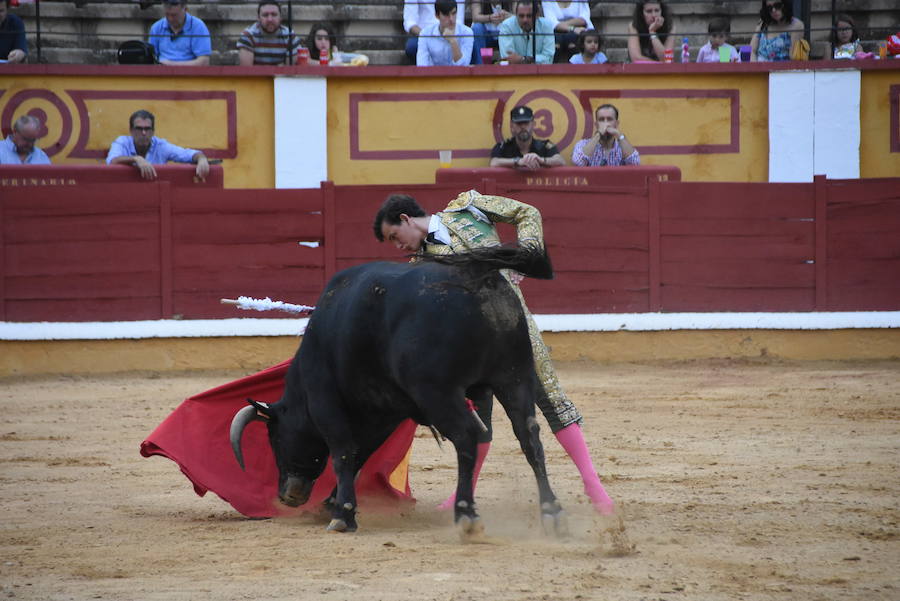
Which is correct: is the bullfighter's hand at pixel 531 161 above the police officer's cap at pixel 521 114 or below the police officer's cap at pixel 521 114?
below

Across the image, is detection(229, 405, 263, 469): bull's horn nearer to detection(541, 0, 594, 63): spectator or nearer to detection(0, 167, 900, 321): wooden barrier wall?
detection(0, 167, 900, 321): wooden barrier wall

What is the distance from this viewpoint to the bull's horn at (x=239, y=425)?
397 cm

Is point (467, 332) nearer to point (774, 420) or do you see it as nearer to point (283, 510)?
point (283, 510)

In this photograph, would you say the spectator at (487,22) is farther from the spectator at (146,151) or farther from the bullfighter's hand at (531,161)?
the spectator at (146,151)

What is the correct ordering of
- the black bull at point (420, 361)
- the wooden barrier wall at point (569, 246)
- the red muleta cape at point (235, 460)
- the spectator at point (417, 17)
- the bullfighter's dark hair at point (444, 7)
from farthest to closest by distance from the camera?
the spectator at point (417, 17), the bullfighter's dark hair at point (444, 7), the wooden barrier wall at point (569, 246), the red muleta cape at point (235, 460), the black bull at point (420, 361)

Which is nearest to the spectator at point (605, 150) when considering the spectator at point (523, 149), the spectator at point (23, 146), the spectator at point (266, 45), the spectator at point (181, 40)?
the spectator at point (523, 149)

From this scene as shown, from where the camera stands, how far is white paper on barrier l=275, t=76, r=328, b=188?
9039mm

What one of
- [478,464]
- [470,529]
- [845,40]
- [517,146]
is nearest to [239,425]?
[478,464]

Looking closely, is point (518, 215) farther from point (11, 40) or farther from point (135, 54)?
point (11, 40)

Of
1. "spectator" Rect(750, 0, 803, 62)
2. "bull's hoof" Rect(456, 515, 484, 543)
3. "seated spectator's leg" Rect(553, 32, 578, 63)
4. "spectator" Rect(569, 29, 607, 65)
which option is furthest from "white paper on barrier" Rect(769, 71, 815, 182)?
"bull's hoof" Rect(456, 515, 484, 543)

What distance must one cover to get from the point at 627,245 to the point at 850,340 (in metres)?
1.51

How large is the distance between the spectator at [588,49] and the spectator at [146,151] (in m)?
2.74

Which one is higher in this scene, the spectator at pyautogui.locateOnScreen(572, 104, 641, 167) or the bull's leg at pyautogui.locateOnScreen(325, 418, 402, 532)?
the spectator at pyautogui.locateOnScreen(572, 104, 641, 167)

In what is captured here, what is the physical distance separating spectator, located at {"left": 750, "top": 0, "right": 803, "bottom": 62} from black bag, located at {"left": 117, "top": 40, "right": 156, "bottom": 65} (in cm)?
431
